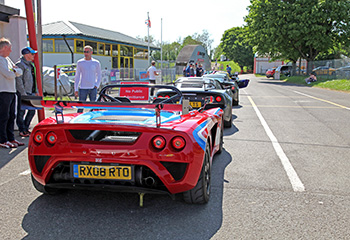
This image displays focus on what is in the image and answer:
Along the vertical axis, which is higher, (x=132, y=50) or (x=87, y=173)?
(x=132, y=50)

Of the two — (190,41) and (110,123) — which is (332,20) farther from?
(190,41)

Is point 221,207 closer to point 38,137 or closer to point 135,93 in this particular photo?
point 38,137

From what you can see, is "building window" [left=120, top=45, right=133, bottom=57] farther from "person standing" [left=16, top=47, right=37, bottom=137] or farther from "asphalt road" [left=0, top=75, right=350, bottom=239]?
"asphalt road" [left=0, top=75, right=350, bottom=239]

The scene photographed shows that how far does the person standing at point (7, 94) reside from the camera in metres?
5.73

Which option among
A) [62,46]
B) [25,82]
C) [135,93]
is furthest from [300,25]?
[135,93]

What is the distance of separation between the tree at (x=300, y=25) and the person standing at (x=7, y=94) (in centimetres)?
3638

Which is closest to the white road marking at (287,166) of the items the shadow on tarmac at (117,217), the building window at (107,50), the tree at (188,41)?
the shadow on tarmac at (117,217)

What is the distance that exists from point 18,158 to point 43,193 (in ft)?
6.45

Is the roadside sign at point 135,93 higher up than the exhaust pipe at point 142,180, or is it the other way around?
the roadside sign at point 135,93

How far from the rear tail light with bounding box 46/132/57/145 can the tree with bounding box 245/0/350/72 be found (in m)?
38.2

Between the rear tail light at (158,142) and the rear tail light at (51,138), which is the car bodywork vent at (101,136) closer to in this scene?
the rear tail light at (51,138)

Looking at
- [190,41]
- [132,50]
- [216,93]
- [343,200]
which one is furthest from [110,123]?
[190,41]

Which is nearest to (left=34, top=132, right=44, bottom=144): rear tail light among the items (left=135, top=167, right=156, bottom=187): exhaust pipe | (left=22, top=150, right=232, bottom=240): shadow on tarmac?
(left=22, top=150, right=232, bottom=240): shadow on tarmac

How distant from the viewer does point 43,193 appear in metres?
3.83
